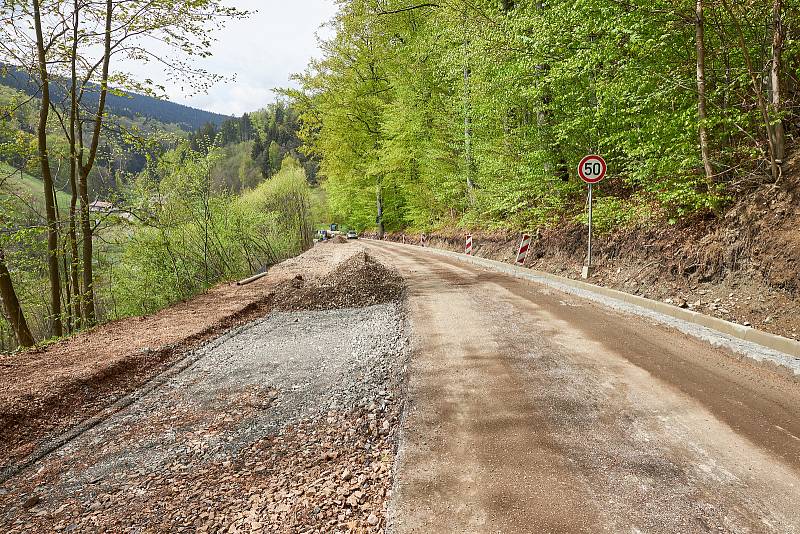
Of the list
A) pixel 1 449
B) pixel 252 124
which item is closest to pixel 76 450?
pixel 1 449

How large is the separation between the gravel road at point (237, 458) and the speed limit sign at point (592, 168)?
24.1ft

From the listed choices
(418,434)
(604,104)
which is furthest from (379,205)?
(418,434)

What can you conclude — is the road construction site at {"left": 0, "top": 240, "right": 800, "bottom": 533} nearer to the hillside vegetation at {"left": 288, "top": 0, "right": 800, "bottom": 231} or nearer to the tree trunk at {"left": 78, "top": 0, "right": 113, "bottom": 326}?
the hillside vegetation at {"left": 288, "top": 0, "right": 800, "bottom": 231}

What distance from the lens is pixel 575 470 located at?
9.06ft

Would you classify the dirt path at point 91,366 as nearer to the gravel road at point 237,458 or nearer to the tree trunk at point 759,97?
the gravel road at point 237,458

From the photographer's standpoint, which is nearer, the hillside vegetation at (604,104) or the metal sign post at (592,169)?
the hillside vegetation at (604,104)

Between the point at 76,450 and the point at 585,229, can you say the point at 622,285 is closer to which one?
the point at 585,229

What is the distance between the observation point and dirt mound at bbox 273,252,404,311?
363 inches

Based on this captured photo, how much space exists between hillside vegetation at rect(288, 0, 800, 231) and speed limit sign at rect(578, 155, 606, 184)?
0.49 metres

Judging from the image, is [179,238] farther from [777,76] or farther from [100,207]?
[777,76]

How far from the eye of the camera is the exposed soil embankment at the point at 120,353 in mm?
4332

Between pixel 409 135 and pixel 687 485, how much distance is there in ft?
80.2

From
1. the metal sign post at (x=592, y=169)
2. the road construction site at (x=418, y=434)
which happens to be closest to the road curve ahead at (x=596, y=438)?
the road construction site at (x=418, y=434)

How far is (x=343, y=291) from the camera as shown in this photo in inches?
392
